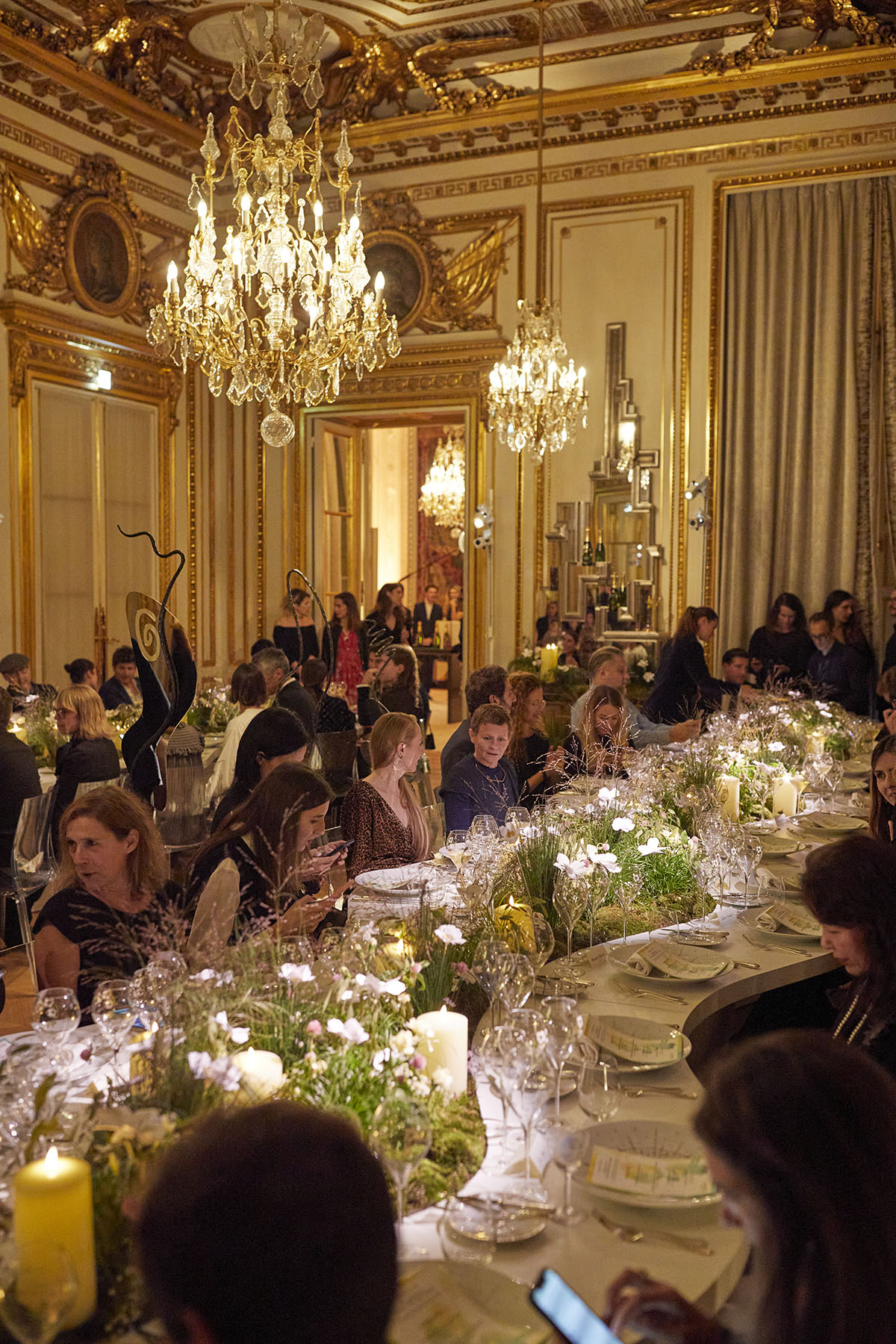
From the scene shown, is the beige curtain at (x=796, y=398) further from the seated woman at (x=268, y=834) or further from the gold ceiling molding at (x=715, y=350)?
the seated woman at (x=268, y=834)

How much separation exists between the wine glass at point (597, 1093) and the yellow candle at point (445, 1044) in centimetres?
22

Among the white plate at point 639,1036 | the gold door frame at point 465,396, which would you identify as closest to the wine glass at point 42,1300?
the white plate at point 639,1036

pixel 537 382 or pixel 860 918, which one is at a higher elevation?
pixel 537 382

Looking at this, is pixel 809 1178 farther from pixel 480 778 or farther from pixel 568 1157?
pixel 480 778

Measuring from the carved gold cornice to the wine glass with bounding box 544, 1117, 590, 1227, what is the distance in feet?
30.7

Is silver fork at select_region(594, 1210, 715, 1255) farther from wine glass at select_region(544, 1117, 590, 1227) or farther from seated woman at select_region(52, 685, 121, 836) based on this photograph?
seated woman at select_region(52, 685, 121, 836)

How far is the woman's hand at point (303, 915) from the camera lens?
7.76 ft

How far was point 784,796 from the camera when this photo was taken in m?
4.75

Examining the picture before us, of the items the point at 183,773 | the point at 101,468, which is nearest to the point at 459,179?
the point at 101,468

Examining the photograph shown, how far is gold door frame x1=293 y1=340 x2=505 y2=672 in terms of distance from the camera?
11.1m

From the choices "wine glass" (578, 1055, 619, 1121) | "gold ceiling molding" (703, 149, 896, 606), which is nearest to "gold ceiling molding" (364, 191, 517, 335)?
"gold ceiling molding" (703, 149, 896, 606)

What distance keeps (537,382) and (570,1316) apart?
26.5ft

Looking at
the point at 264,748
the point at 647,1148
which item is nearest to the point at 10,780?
the point at 264,748

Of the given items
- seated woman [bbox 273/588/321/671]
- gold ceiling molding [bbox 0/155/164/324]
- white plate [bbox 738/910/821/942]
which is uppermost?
gold ceiling molding [bbox 0/155/164/324]
